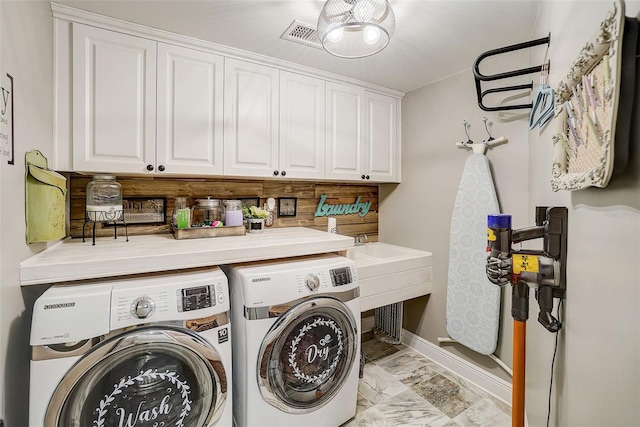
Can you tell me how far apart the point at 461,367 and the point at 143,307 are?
226cm

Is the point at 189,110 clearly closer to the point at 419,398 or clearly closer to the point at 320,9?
the point at 320,9

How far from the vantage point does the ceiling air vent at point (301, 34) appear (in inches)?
66.2

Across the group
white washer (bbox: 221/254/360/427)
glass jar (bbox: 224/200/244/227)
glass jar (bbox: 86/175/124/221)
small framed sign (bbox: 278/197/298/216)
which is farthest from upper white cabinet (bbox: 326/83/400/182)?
glass jar (bbox: 86/175/124/221)

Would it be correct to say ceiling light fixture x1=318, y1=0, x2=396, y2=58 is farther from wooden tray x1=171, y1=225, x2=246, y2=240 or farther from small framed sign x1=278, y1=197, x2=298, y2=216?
small framed sign x1=278, y1=197, x2=298, y2=216

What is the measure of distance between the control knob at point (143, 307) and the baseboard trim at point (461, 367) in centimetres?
221

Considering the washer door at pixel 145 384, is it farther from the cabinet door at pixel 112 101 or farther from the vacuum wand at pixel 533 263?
the vacuum wand at pixel 533 263

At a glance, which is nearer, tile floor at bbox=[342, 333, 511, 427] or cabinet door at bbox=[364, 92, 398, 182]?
tile floor at bbox=[342, 333, 511, 427]

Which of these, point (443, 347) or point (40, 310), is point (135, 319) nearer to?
point (40, 310)

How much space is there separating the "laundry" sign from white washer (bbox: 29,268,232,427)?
4.84ft

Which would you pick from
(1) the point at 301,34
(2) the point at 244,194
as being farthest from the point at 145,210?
(1) the point at 301,34

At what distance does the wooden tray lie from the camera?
1854 millimetres

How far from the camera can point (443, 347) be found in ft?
7.96

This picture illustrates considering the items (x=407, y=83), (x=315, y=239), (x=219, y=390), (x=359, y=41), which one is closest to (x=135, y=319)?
(x=219, y=390)

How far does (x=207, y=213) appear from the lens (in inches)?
83.7
